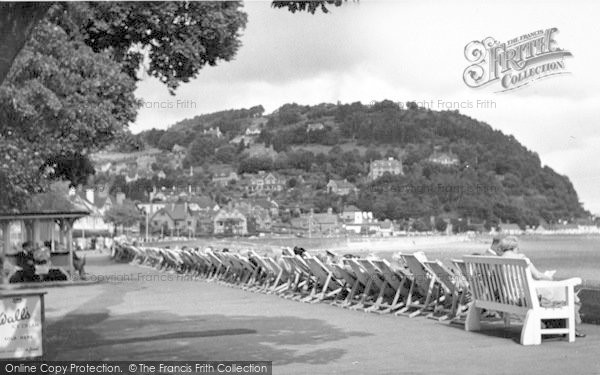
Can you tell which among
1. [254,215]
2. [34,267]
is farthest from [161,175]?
[34,267]

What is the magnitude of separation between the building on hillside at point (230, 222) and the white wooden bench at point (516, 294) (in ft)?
405

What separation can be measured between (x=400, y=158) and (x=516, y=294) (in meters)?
103

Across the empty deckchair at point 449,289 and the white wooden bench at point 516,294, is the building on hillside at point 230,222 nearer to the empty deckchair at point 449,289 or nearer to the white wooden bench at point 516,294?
the empty deckchair at point 449,289

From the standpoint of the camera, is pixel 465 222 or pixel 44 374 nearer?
pixel 44 374

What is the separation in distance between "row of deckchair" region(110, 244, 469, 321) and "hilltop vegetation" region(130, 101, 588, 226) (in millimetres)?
51751

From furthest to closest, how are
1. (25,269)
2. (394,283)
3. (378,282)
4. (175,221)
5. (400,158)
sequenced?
1. (175,221)
2. (400,158)
3. (25,269)
4. (378,282)
5. (394,283)

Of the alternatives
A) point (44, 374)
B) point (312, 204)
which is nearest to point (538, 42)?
point (44, 374)

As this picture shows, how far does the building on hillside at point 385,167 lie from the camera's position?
113188 millimetres

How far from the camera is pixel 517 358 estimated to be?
824 cm

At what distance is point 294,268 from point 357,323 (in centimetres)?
611

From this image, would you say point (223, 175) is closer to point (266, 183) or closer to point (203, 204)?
point (266, 183)

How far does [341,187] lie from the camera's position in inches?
4985

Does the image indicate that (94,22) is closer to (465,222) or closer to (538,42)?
(538,42)

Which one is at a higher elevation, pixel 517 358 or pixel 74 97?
pixel 74 97
